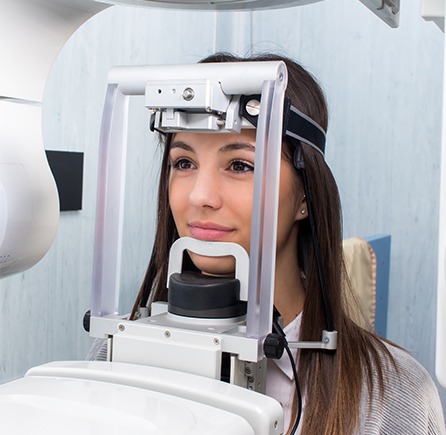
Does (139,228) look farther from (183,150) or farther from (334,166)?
(183,150)

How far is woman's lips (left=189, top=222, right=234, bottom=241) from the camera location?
93 cm

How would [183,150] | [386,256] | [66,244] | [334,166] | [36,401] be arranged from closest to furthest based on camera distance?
[36,401] → [183,150] → [66,244] → [386,256] → [334,166]

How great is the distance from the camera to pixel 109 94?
0.84m

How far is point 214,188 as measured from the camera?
0.94m

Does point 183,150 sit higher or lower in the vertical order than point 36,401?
higher

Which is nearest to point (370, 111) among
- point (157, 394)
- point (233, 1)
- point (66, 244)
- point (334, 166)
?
point (334, 166)

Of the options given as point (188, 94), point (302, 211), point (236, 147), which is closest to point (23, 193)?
point (188, 94)

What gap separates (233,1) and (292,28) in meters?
2.01

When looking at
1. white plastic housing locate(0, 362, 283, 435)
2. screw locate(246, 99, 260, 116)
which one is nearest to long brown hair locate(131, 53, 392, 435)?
screw locate(246, 99, 260, 116)

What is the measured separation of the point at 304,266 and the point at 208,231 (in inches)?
12.9

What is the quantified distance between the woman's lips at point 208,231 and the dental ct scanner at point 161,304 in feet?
0.20

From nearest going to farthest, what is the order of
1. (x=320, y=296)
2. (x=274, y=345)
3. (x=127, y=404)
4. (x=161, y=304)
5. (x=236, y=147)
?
(x=127, y=404) → (x=274, y=345) → (x=161, y=304) → (x=236, y=147) → (x=320, y=296)

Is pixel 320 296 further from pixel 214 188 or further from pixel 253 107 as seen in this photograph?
pixel 253 107

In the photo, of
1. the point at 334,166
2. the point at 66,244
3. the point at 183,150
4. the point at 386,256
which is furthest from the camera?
the point at 334,166
